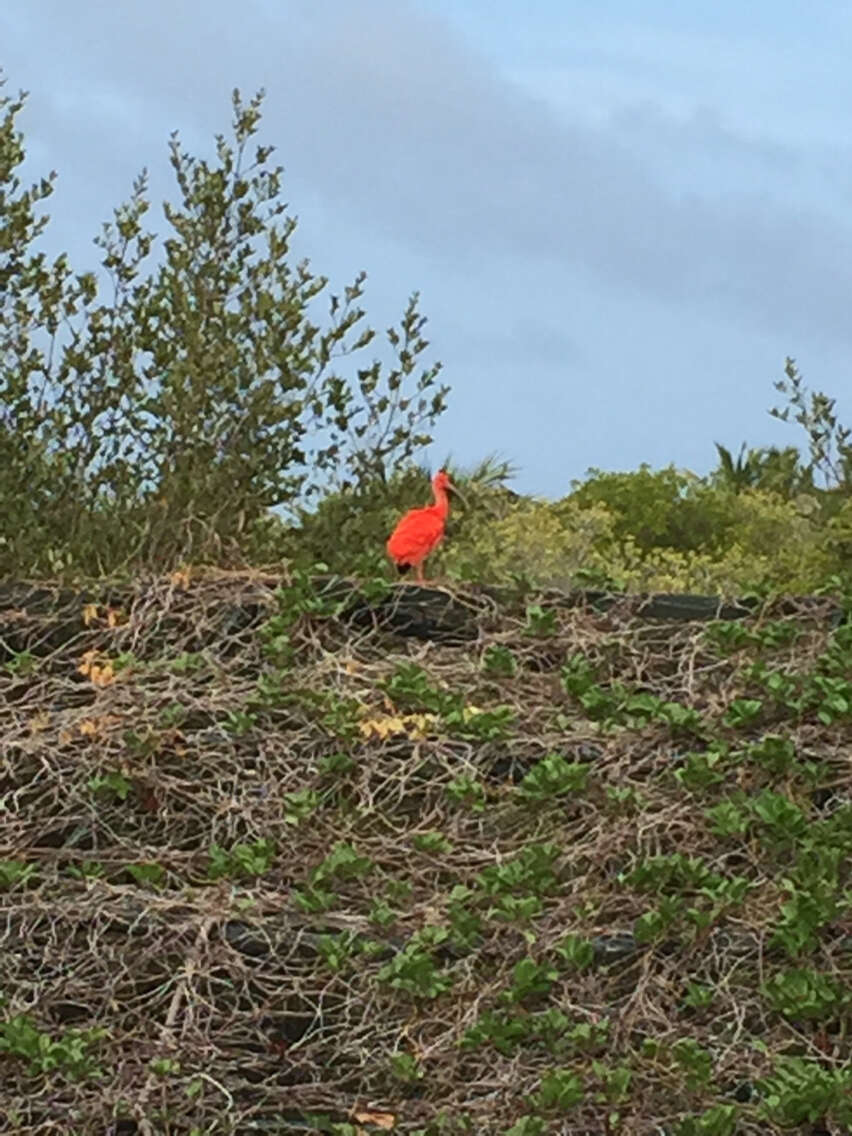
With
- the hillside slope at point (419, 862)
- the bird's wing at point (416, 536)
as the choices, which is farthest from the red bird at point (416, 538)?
the hillside slope at point (419, 862)

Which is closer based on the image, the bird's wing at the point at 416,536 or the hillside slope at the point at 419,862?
the hillside slope at the point at 419,862

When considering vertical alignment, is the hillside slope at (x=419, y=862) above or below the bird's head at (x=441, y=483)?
below

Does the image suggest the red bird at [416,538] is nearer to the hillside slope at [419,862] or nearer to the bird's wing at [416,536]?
the bird's wing at [416,536]

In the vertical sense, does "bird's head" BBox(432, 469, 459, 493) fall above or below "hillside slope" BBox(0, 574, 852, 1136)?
above

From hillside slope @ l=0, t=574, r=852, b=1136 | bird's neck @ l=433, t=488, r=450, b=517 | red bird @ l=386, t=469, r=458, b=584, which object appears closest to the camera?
hillside slope @ l=0, t=574, r=852, b=1136

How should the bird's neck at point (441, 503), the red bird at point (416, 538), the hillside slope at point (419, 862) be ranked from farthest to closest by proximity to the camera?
the bird's neck at point (441, 503)
the red bird at point (416, 538)
the hillside slope at point (419, 862)

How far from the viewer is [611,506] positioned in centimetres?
2475

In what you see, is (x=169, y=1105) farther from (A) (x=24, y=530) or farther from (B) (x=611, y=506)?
(B) (x=611, y=506)

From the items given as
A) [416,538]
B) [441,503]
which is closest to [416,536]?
[416,538]

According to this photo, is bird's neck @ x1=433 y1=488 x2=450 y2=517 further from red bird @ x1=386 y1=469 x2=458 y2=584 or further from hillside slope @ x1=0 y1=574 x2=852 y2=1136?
hillside slope @ x1=0 y1=574 x2=852 y2=1136

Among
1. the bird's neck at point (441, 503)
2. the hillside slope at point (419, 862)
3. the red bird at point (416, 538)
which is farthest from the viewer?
the bird's neck at point (441, 503)

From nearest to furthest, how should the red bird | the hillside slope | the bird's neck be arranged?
the hillside slope → the red bird → the bird's neck

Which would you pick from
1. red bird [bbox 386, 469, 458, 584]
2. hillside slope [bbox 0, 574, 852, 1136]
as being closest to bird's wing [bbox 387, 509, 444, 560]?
red bird [bbox 386, 469, 458, 584]

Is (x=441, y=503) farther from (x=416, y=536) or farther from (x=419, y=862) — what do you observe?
(x=419, y=862)
